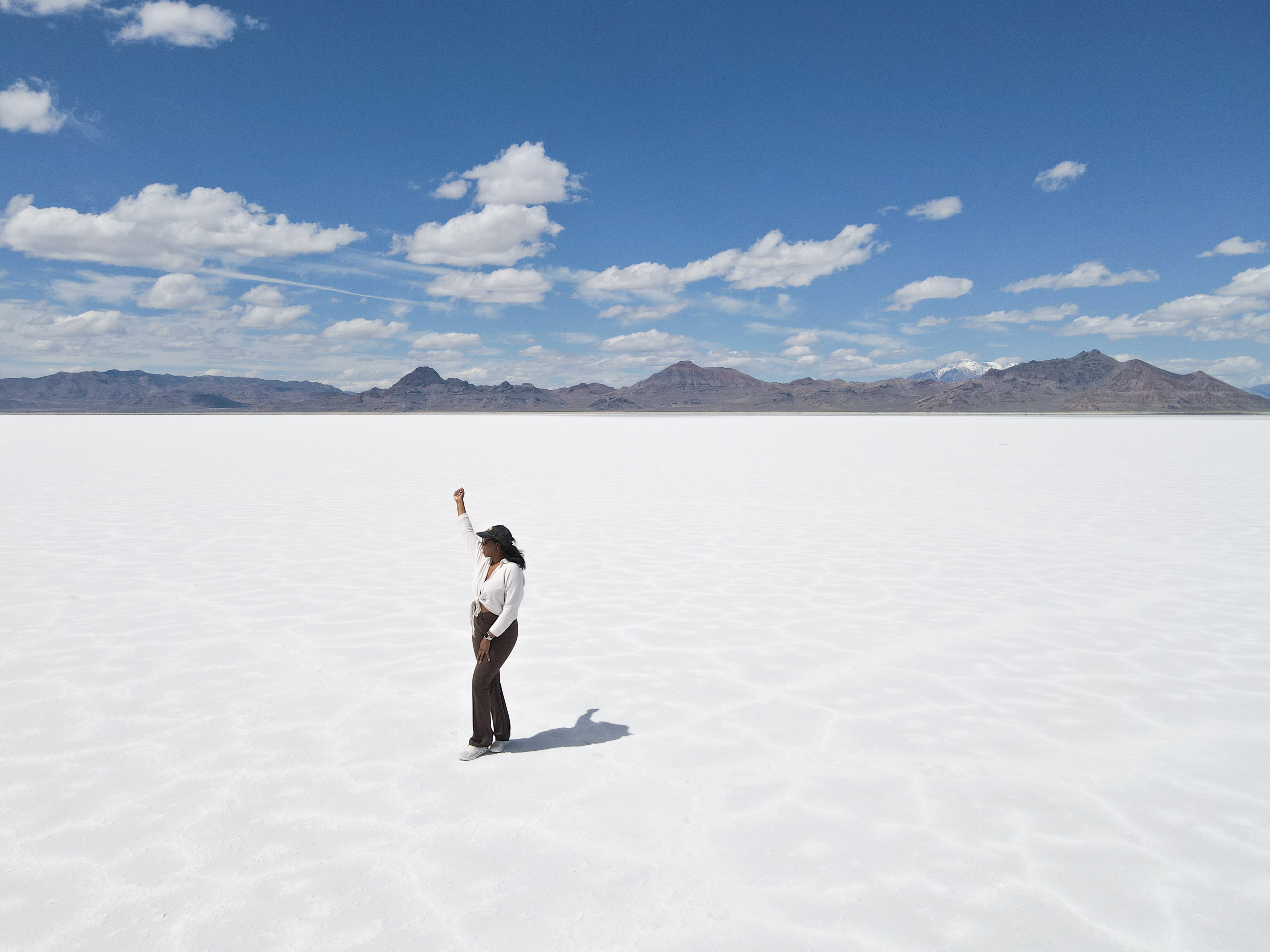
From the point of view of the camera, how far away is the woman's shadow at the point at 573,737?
3.96m

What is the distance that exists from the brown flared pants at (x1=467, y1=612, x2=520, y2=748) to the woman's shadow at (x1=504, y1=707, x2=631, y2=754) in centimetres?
11

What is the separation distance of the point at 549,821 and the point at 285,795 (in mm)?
1204

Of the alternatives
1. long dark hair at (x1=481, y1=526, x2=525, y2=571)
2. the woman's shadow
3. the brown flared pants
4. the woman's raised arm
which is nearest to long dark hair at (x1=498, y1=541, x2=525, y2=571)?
long dark hair at (x1=481, y1=526, x2=525, y2=571)

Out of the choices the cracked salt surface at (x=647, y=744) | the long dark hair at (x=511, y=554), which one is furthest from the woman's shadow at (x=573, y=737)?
the long dark hair at (x=511, y=554)

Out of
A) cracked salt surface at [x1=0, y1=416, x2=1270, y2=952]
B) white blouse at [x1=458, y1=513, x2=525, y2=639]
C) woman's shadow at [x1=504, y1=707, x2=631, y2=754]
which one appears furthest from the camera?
woman's shadow at [x1=504, y1=707, x2=631, y2=754]

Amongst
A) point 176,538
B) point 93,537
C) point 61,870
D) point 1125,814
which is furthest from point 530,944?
point 93,537

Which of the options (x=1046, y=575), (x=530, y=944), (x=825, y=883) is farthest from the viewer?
(x=1046, y=575)

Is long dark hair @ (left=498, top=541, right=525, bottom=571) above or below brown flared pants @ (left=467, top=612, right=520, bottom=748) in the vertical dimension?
above

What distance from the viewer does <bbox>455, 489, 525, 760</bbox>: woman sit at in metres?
3.58

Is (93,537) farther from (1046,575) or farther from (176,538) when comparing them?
(1046,575)

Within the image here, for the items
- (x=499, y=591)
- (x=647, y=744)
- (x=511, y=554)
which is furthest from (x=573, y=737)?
(x=511, y=554)

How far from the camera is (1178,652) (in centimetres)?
541

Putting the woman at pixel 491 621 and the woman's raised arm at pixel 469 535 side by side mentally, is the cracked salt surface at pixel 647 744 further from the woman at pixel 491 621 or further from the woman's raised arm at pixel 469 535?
the woman's raised arm at pixel 469 535

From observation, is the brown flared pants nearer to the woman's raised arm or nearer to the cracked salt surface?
the cracked salt surface
